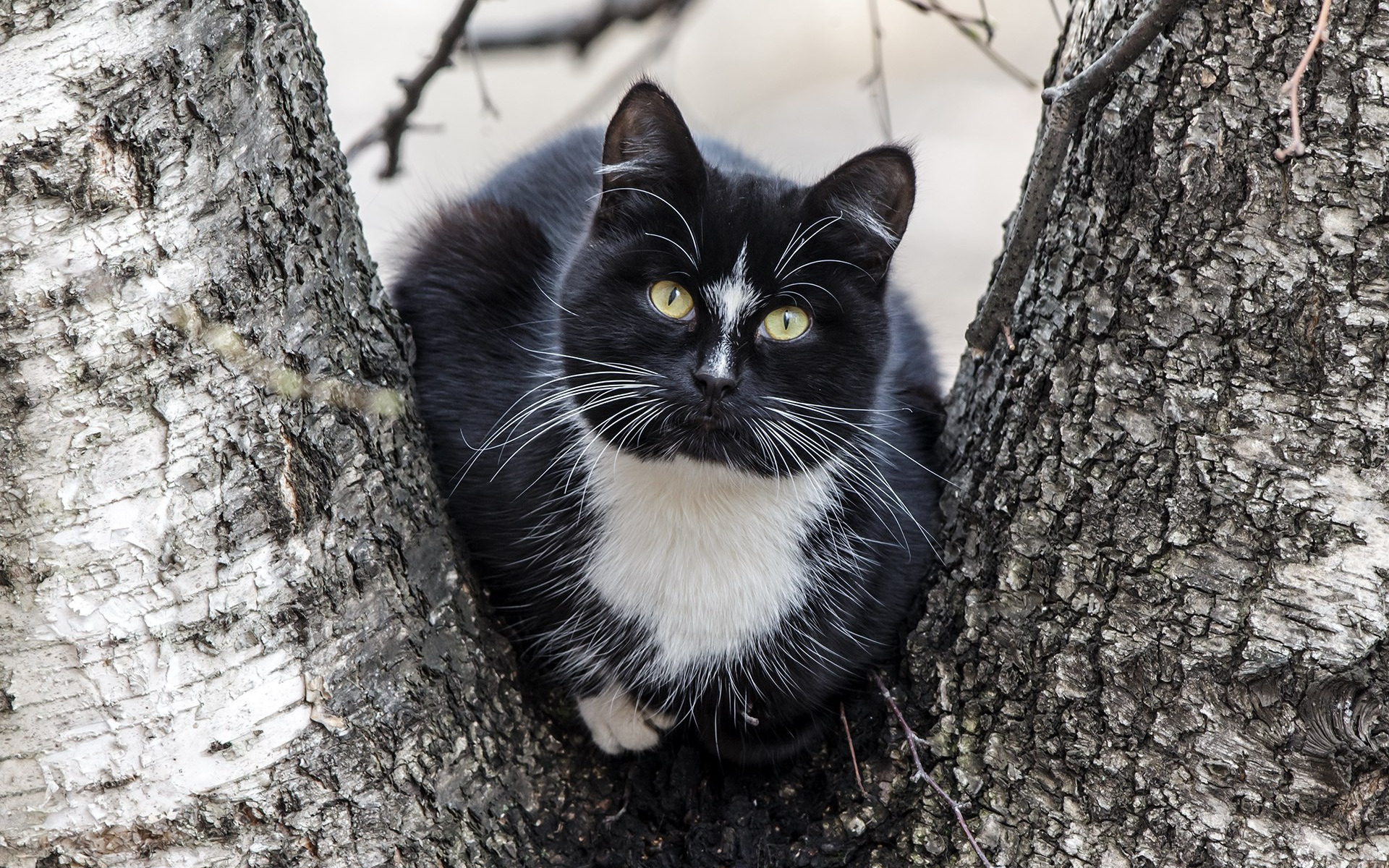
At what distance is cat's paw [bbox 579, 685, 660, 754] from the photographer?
1.73m

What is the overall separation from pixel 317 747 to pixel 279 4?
899mm

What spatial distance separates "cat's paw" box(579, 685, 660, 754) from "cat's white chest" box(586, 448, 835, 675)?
3.7 inches

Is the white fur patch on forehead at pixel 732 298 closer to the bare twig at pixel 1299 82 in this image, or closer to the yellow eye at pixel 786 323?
the yellow eye at pixel 786 323

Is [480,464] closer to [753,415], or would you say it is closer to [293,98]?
[753,415]

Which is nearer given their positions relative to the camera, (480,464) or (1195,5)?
(1195,5)

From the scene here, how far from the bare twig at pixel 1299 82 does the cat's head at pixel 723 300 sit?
57 centimetres

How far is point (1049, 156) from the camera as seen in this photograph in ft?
4.56

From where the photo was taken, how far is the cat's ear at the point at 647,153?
5.37 ft

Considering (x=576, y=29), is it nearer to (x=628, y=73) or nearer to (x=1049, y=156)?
(x=628, y=73)

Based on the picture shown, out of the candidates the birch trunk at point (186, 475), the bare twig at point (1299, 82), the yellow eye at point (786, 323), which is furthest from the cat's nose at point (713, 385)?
the bare twig at point (1299, 82)

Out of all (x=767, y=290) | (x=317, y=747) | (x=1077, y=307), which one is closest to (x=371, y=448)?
(x=317, y=747)

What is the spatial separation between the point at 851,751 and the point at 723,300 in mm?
685

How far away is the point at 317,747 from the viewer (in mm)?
1324

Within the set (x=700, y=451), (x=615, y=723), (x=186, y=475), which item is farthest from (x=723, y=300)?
(x=186, y=475)
